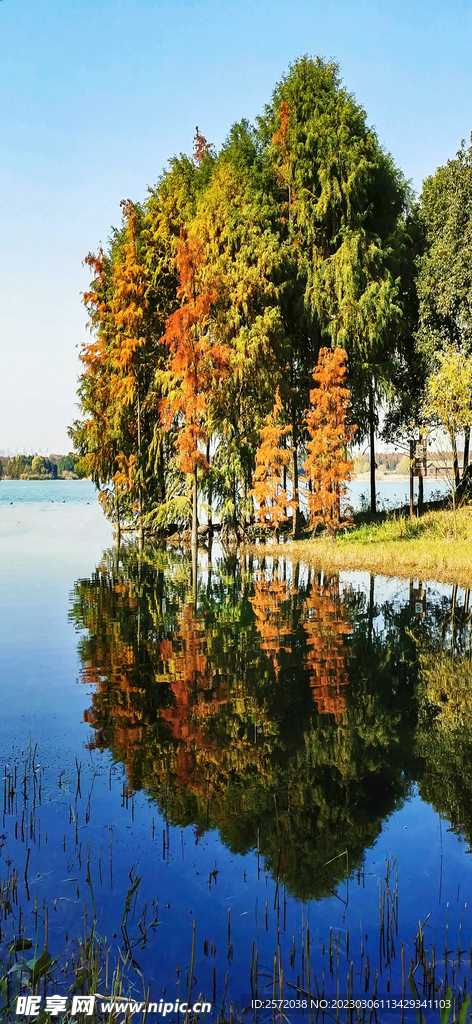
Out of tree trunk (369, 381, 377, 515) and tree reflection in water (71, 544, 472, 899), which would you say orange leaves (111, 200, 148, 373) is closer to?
tree trunk (369, 381, 377, 515)

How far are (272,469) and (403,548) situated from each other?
642 centimetres

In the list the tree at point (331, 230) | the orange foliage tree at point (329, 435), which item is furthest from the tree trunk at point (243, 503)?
the orange foliage tree at point (329, 435)

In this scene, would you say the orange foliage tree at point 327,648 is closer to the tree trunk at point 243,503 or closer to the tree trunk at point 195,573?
A: the tree trunk at point 195,573

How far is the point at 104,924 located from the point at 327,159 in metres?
31.1

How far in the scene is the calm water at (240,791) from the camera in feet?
17.6

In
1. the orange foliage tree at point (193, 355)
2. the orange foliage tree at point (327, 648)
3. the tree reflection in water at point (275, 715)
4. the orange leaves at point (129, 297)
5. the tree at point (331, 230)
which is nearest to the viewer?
the tree reflection in water at point (275, 715)

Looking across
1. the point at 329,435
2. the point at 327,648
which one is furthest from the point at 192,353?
the point at 327,648

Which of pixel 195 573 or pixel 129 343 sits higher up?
pixel 129 343

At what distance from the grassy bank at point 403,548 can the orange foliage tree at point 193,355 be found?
5105 mm

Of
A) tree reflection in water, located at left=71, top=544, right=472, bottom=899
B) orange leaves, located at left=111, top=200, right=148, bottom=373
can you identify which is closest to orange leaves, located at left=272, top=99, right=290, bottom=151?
orange leaves, located at left=111, top=200, right=148, bottom=373

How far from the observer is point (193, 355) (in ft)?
95.1

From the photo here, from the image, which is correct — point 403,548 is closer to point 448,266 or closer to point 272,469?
point 272,469

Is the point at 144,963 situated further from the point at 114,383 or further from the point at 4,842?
the point at 114,383

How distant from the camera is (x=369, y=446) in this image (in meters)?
36.9
